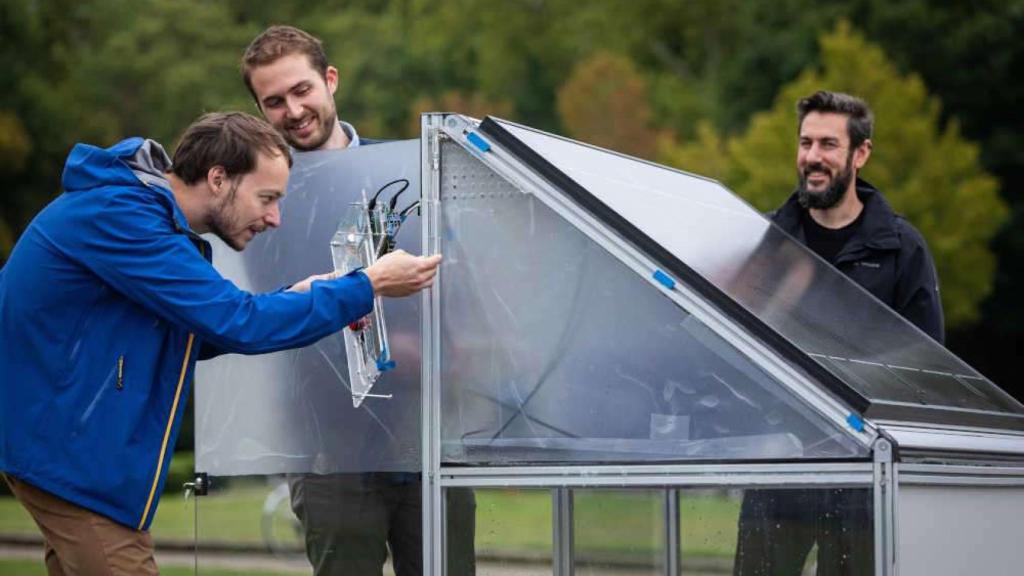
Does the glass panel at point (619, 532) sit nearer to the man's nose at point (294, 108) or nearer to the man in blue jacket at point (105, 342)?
the man in blue jacket at point (105, 342)

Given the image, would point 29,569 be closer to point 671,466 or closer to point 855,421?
point 671,466

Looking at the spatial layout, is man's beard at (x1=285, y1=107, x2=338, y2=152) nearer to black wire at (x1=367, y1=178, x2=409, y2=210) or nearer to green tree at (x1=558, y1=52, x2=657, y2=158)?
black wire at (x1=367, y1=178, x2=409, y2=210)

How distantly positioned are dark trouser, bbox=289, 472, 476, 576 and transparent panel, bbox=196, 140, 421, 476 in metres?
0.06

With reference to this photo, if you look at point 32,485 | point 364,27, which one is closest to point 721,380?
point 32,485

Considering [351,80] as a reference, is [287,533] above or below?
below

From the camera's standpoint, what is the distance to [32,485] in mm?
3756

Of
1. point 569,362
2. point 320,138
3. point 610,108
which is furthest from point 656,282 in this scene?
point 610,108

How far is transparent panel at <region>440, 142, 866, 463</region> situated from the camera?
4.04m

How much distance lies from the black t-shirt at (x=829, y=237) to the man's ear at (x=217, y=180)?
279 cm

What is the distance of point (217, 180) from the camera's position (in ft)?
13.1

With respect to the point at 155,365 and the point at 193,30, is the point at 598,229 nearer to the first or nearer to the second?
the point at 155,365

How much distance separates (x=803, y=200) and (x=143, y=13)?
139 ft

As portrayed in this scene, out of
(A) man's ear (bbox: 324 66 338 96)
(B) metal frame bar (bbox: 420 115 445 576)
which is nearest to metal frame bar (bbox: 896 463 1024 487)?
(B) metal frame bar (bbox: 420 115 445 576)

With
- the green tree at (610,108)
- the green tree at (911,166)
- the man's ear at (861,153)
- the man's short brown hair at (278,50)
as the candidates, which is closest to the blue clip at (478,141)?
the man's short brown hair at (278,50)
